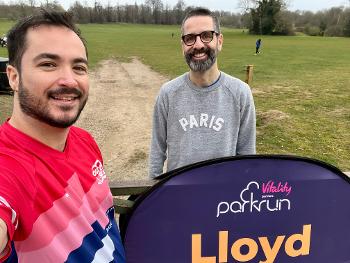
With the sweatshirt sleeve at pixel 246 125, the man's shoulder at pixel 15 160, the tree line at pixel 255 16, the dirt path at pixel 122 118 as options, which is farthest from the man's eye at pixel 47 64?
the tree line at pixel 255 16

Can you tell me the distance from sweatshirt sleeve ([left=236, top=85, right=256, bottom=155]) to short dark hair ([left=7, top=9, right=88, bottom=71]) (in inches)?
47.0

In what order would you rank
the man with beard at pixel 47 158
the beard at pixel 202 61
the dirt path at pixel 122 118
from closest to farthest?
1. the man with beard at pixel 47 158
2. the beard at pixel 202 61
3. the dirt path at pixel 122 118

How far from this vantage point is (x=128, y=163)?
5.72 m

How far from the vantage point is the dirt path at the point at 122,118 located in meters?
5.76

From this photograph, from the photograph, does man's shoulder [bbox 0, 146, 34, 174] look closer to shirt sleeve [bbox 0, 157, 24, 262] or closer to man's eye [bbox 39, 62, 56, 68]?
shirt sleeve [bbox 0, 157, 24, 262]

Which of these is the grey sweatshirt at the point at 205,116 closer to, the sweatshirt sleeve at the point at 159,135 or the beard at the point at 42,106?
the sweatshirt sleeve at the point at 159,135

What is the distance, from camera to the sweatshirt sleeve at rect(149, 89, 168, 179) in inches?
88.2

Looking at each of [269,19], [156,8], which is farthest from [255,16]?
[156,8]

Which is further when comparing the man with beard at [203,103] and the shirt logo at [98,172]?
the man with beard at [203,103]

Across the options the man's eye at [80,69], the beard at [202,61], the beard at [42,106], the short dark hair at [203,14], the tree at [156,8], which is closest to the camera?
the beard at [42,106]

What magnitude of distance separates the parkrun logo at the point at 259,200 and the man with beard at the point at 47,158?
663mm

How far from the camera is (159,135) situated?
2332mm

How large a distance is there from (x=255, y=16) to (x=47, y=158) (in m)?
67.6

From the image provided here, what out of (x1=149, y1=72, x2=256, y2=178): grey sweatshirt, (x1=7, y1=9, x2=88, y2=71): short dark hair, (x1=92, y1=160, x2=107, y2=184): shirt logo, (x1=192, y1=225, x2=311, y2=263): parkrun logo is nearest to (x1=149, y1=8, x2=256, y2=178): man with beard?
(x1=149, y1=72, x2=256, y2=178): grey sweatshirt
